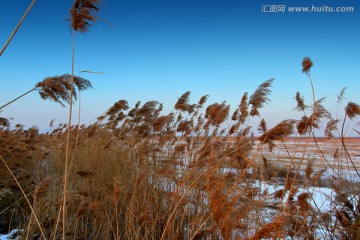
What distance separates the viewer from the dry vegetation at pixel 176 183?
7.72ft

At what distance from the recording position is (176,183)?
11.3 feet

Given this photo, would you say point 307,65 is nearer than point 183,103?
Yes

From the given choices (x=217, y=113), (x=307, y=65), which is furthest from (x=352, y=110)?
(x=217, y=113)

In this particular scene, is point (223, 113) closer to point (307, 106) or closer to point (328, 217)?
point (307, 106)

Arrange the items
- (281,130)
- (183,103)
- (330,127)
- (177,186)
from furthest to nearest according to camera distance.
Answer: (183,103) → (330,127) → (177,186) → (281,130)

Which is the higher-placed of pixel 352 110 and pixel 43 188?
pixel 352 110

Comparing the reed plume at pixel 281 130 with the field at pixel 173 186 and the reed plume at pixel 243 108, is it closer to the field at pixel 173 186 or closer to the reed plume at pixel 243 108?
the field at pixel 173 186

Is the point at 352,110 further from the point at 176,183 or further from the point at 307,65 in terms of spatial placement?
the point at 176,183

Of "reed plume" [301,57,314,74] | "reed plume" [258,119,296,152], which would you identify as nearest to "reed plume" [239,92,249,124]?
"reed plume" [301,57,314,74]

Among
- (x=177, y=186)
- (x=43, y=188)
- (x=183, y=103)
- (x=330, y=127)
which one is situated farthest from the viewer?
(x=183, y=103)

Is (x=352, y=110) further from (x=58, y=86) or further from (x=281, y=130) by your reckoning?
(x=58, y=86)

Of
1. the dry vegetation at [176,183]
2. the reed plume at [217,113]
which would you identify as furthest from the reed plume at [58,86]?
the reed plume at [217,113]

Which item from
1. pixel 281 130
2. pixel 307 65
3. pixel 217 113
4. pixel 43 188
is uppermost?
pixel 307 65

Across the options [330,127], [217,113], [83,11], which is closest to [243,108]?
[217,113]
